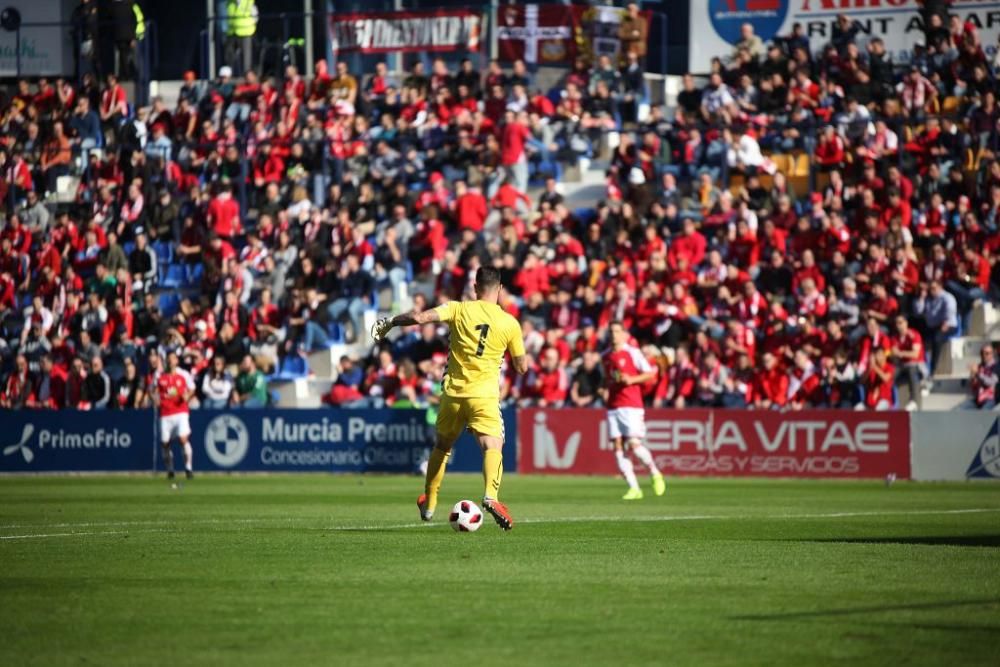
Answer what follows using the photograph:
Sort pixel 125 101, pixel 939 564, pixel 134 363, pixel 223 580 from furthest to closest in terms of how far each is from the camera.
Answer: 1. pixel 125 101
2. pixel 134 363
3. pixel 939 564
4. pixel 223 580

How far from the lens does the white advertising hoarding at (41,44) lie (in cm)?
4016

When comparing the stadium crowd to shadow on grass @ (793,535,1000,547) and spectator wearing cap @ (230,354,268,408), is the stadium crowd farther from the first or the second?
shadow on grass @ (793,535,1000,547)

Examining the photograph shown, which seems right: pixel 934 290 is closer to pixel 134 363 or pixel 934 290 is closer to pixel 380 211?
pixel 380 211

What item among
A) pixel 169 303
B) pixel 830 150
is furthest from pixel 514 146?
pixel 169 303

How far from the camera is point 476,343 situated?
15.4 m

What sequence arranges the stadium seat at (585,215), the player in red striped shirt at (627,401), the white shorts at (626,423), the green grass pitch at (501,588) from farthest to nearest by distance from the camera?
the stadium seat at (585,215) < the white shorts at (626,423) < the player in red striped shirt at (627,401) < the green grass pitch at (501,588)

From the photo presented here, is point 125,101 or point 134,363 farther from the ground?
point 125,101

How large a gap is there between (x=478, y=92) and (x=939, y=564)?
81.6 feet

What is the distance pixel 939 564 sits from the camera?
40.8 ft

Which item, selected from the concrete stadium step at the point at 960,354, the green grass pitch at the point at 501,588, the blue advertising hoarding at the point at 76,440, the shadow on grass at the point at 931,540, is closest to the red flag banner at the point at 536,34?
the concrete stadium step at the point at 960,354

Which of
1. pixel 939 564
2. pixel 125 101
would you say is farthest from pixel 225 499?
pixel 125 101

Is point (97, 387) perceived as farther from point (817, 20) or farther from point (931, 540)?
point (931, 540)

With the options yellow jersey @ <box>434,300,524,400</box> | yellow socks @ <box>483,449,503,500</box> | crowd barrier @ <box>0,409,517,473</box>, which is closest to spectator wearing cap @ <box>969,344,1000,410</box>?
crowd barrier @ <box>0,409,517,473</box>

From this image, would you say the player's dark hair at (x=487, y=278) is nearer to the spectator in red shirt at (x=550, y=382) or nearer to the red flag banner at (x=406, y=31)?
the spectator in red shirt at (x=550, y=382)
